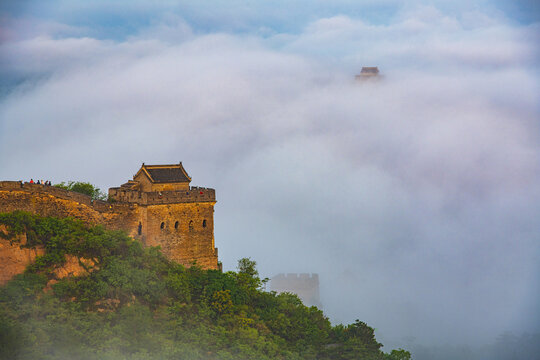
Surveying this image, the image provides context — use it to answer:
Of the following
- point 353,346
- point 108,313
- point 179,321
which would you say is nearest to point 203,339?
point 179,321

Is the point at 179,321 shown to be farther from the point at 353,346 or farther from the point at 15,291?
the point at 353,346

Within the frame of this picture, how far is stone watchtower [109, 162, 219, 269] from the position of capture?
41.6 meters

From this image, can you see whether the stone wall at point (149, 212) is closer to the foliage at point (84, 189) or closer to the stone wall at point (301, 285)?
the foliage at point (84, 189)

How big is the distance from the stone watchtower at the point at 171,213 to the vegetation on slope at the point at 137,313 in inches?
55.1

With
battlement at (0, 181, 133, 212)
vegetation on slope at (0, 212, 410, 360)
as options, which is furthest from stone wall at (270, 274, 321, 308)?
battlement at (0, 181, 133, 212)

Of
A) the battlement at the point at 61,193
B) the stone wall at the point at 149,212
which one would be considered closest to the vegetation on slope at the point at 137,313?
the stone wall at the point at 149,212

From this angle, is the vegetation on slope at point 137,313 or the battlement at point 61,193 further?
the battlement at point 61,193

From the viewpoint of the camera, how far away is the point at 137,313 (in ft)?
116

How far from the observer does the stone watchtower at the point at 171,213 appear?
41.6 meters

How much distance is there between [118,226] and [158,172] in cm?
509

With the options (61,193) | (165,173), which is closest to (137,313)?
(61,193)

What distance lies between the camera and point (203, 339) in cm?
3594

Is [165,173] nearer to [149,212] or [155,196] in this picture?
[155,196]

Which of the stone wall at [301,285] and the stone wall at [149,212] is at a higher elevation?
the stone wall at [301,285]
